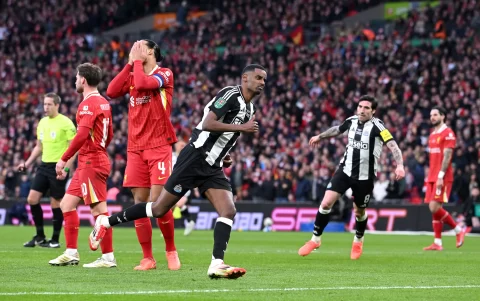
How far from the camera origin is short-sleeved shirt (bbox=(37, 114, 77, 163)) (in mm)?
16000

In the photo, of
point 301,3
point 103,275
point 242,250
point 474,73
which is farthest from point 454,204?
point 301,3

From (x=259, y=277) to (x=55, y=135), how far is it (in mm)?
6750

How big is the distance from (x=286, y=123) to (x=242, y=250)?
1928 cm

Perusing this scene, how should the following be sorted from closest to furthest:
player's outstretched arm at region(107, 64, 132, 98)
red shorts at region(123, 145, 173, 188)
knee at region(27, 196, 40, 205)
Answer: red shorts at region(123, 145, 173, 188)
player's outstretched arm at region(107, 64, 132, 98)
knee at region(27, 196, 40, 205)

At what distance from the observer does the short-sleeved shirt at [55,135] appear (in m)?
16.0

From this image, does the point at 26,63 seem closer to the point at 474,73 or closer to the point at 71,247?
the point at 474,73

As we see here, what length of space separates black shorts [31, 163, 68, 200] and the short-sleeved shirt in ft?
0.50

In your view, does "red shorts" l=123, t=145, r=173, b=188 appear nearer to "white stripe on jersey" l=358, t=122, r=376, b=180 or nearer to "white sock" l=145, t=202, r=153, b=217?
"white sock" l=145, t=202, r=153, b=217

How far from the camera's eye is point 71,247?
1189 centimetres

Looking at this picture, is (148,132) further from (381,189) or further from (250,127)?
(381,189)

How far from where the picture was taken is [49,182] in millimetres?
16312

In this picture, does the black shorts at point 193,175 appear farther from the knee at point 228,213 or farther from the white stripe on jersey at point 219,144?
the knee at point 228,213

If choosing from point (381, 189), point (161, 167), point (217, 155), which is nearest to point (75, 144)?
point (161, 167)

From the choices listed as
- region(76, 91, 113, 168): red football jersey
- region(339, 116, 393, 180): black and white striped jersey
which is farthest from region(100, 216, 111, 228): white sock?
region(339, 116, 393, 180): black and white striped jersey
